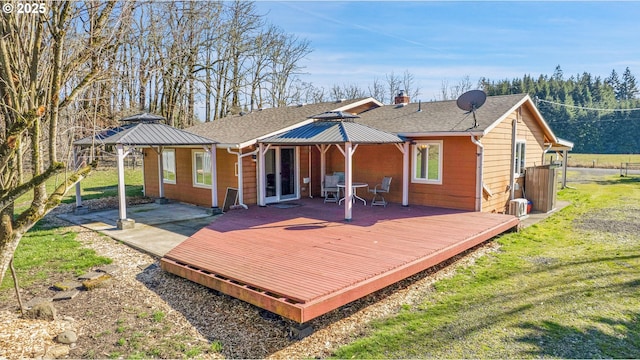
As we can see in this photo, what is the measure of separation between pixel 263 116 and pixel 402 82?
99.7 ft

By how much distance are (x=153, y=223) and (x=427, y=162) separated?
7333 mm

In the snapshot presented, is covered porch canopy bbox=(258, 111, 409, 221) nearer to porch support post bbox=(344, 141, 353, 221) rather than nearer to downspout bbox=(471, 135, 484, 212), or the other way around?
porch support post bbox=(344, 141, 353, 221)

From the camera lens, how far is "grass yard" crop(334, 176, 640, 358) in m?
4.05

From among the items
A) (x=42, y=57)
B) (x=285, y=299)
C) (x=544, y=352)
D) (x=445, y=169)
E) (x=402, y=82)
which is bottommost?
(x=544, y=352)

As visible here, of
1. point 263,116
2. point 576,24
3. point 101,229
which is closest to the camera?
point 101,229

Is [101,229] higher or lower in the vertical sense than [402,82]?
lower

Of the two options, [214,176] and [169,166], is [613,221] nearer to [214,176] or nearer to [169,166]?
[214,176]

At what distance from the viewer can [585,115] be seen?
47.5 metres

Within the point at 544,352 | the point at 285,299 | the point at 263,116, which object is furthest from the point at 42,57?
the point at 263,116

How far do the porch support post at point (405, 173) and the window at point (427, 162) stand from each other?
267 mm

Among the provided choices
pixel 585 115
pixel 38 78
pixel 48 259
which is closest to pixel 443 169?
pixel 38 78

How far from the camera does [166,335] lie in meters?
4.30

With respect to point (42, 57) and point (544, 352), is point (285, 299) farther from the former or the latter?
point (42, 57)

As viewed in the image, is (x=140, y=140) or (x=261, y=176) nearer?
(x=140, y=140)
